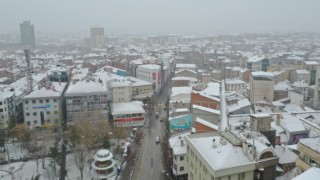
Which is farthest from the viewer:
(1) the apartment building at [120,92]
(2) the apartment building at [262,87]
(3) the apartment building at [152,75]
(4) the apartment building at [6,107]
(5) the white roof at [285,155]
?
(3) the apartment building at [152,75]

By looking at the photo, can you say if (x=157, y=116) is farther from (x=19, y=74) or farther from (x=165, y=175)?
(x=19, y=74)

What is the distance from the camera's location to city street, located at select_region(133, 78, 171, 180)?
1820 cm

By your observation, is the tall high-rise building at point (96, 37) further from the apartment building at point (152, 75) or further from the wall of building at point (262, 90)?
the wall of building at point (262, 90)

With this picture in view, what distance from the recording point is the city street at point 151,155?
18.2 metres

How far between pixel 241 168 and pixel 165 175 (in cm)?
734

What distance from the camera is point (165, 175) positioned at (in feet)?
59.3

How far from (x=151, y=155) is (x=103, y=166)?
12.4 ft

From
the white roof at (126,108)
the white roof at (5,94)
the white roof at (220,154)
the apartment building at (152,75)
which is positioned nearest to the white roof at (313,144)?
the white roof at (220,154)

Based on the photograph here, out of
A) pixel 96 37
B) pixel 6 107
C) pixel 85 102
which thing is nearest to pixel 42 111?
pixel 6 107

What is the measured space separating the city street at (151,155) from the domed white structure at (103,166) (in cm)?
141

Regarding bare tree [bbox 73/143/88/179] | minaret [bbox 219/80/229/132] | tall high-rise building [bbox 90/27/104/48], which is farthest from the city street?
tall high-rise building [bbox 90/27/104/48]

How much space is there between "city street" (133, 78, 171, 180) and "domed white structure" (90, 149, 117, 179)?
1411 millimetres

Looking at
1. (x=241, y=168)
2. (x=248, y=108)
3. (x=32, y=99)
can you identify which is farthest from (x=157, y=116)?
(x=241, y=168)

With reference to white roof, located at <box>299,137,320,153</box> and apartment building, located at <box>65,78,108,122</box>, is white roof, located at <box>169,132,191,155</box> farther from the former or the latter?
apartment building, located at <box>65,78,108,122</box>
